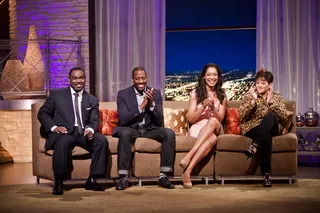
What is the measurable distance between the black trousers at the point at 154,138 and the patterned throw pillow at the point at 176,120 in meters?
0.51

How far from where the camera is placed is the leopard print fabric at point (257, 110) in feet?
16.7

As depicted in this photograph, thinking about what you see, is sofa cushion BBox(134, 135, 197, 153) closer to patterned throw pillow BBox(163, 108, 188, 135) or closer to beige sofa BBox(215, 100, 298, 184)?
beige sofa BBox(215, 100, 298, 184)

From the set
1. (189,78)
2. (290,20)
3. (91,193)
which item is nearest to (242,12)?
(189,78)

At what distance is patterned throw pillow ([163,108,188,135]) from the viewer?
5.59 metres

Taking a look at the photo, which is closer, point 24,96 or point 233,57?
point 24,96

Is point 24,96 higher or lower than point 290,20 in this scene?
lower

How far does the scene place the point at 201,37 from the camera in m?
9.02

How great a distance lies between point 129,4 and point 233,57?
82.8 inches

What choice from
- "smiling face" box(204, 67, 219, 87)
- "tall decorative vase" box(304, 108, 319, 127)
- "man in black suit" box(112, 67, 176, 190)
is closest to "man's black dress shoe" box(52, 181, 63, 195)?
"man in black suit" box(112, 67, 176, 190)

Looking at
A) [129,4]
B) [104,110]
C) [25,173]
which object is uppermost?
[129,4]

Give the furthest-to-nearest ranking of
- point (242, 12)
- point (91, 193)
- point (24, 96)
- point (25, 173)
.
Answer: point (242, 12) < point (24, 96) < point (25, 173) < point (91, 193)

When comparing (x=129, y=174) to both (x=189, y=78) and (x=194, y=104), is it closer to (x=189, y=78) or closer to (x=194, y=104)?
(x=194, y=104)

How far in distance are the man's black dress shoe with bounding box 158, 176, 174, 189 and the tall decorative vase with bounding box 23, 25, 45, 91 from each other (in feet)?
10.2

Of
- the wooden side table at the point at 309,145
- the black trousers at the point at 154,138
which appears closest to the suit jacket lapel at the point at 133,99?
the black trousers at the point at 154,138
